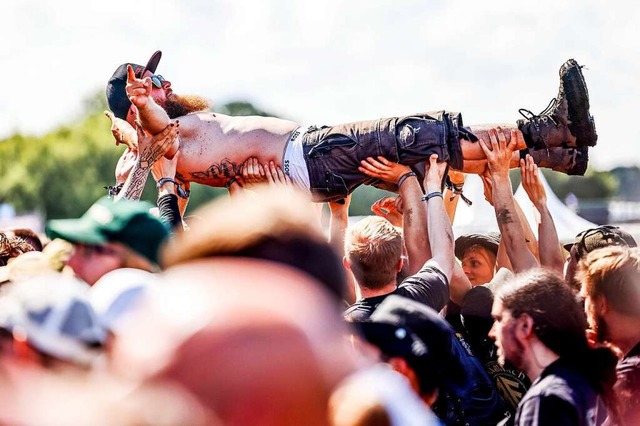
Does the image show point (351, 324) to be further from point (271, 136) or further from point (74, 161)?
point (74, 161)

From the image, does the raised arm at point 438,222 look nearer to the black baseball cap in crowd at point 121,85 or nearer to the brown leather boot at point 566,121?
the brown leather boot at point 566,121

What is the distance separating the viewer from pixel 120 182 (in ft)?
15.9

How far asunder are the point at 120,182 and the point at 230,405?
400 cm

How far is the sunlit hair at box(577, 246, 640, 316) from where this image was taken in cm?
319

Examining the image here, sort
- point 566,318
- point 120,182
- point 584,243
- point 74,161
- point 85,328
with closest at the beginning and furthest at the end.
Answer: point 85,328 < point 566,318 < point 584,243 < point 120,182 < point 74,161

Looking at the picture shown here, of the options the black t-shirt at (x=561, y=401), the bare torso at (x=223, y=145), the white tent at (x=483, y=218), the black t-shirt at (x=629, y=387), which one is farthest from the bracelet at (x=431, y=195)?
the white tent at (x=483, y=218)

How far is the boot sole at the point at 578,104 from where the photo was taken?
14.0ft

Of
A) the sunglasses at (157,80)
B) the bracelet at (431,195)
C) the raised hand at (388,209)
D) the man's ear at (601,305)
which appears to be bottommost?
the man's ear at (601,305)

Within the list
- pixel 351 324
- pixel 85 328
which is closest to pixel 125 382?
pixel 85 328

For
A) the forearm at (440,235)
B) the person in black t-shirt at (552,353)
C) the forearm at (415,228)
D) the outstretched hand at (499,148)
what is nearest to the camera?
the person in black t-shirt at (552,353)

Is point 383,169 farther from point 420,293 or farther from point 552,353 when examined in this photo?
point 552,353

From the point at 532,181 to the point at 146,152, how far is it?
2.00 metres

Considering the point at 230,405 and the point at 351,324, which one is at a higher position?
the point at 230,405

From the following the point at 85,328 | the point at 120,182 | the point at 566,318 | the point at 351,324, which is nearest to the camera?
the point at 85,328
